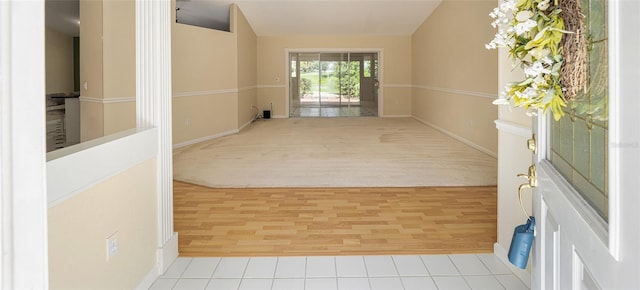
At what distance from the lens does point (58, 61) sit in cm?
963

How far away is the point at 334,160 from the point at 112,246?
4.19 metres

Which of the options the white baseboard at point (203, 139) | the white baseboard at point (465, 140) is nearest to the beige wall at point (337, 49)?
the white baseboard at point (465, 140)

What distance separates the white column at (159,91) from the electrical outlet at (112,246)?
0.56 m

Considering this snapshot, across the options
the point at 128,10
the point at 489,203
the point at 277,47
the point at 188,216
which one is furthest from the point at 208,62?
the point at 489,203

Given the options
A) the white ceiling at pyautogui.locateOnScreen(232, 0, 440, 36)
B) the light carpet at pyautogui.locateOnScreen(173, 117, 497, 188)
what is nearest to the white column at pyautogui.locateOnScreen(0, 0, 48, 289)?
the light carpet at pyautogui.locateOnScreen(173, 117, 497, 188)

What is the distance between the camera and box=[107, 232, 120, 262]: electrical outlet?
6.88ft

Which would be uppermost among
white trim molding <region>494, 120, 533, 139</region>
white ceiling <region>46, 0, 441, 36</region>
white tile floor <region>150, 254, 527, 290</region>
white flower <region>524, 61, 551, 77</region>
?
white ceiling <region>46, 0, 441, 36</region>

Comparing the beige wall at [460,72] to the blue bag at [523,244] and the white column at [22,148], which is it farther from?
the white column at [22,148]

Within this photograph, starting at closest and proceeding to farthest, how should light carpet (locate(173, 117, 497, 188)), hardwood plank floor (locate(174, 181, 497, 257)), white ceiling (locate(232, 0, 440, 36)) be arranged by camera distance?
hardwood plank floor (locate(174, 181, 497, 257)) < light carpet (locate(173, 117, 497, 188)) < white ceiling (locate(232, 0, 440, 36))

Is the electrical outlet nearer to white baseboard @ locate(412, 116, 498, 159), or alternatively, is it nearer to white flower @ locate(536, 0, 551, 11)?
white flower @ locate(536, 0, 551, 11)

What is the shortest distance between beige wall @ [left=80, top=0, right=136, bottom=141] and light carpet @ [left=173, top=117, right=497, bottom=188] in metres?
1.04

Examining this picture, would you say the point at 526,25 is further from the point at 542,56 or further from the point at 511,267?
the point at 511,267

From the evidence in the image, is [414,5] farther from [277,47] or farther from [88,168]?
[88,168]

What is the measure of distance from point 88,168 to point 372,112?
11475 mm
